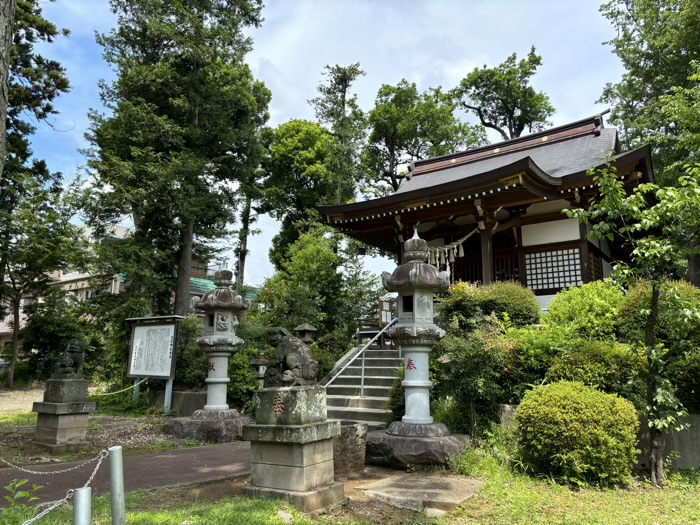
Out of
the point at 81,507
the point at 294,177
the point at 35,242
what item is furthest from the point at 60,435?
the point at 294,177

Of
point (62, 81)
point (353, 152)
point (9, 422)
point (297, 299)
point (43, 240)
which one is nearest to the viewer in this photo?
point (9, 422)

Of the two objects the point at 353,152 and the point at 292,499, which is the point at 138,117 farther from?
the point at 292,499

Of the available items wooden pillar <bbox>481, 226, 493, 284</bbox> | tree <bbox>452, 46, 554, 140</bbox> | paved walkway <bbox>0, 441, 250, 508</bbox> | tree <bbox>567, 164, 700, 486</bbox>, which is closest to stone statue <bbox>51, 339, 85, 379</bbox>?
paved walkway <bbox>0, 441, 250, 508</bbox>

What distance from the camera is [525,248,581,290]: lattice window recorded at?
12.2m

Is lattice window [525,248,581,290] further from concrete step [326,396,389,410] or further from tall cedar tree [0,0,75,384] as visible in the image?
tall cedar tree [0,0,75,384]

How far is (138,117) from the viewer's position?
18.7 meters

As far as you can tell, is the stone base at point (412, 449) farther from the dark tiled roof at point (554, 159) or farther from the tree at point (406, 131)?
the tree at point (406, 131)

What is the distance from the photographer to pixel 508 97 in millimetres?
29359

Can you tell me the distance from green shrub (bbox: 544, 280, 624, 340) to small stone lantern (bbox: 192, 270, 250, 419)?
597 centimetres

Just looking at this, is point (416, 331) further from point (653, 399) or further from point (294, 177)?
point (294, 177)

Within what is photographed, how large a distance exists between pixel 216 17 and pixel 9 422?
18.8m

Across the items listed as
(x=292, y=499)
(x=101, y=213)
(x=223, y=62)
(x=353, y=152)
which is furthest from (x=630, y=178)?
(x=101, y=213)

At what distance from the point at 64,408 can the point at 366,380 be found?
555cm

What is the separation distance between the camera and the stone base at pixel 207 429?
858 centimetres
